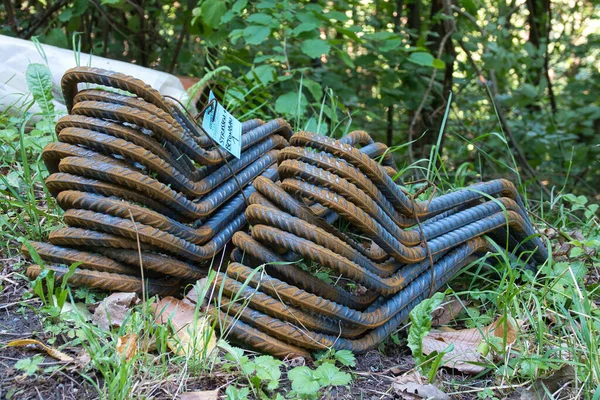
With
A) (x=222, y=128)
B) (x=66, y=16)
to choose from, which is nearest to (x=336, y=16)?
(x=222, y=128)

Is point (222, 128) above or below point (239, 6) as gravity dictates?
below

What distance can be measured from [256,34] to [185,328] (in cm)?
189

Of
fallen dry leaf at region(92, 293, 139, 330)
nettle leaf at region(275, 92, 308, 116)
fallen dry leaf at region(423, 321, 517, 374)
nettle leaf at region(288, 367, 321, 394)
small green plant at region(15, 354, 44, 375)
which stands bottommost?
fallen dry leaf at region(423, 321, 517, 374)

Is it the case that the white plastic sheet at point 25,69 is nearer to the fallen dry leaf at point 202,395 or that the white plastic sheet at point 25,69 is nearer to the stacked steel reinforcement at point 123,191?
the stacked steel reinforcement at point 123,191

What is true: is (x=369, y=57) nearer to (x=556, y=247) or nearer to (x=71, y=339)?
(x=556, y=247)

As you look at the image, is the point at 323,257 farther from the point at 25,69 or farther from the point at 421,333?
the point at 25,69

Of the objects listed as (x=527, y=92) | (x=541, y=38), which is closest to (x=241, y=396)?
(x=527, y=92)

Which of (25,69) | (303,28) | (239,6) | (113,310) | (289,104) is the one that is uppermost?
(239,6)

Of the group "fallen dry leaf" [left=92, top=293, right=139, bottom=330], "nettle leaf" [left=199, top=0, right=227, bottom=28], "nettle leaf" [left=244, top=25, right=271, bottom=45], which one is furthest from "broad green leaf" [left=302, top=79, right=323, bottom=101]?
"fallen dry leaf" [left=92, top=293, right=139, bottom=330]

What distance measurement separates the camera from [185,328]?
1.60 m

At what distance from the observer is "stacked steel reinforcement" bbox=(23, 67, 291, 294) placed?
1611 millimetres

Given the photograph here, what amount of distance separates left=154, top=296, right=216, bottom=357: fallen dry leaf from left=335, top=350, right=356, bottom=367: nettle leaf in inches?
13.2

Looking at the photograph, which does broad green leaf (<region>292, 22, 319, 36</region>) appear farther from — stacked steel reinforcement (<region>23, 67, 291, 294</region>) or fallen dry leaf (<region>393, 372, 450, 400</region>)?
fallen dry leaf (<region>393, 372, 450, 400</region>)

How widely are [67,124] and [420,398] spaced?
4.08 feet
